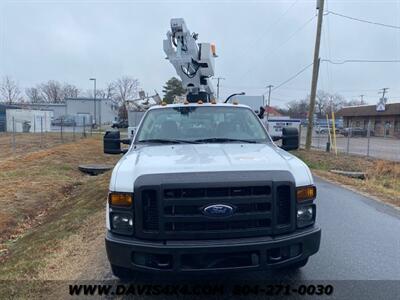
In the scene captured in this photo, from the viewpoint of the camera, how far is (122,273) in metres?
3.84

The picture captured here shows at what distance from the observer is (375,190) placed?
10.4 metres

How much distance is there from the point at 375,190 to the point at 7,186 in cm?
1013

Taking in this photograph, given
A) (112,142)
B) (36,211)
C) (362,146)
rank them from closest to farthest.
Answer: (112,142) → (36,211) → (362,146)

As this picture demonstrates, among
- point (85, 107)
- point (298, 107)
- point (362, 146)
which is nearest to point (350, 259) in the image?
point (362, 146)

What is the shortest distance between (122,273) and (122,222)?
762mm

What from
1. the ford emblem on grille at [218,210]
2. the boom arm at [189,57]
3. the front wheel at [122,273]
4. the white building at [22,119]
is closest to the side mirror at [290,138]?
the ford emblem on grille at [218,210]

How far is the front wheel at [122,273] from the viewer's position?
12.4 feet

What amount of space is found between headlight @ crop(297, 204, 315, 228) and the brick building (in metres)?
53.6

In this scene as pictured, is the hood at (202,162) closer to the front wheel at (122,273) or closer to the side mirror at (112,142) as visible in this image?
the front wheel at (122,273)

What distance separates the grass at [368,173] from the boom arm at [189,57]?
5075mm

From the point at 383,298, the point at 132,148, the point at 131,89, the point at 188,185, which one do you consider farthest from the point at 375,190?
the point at 131,89

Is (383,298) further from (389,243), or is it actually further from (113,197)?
(113,197)

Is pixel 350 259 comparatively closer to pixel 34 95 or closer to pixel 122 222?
pixel 122 222

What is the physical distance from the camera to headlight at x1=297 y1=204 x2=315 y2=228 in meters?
3.47
